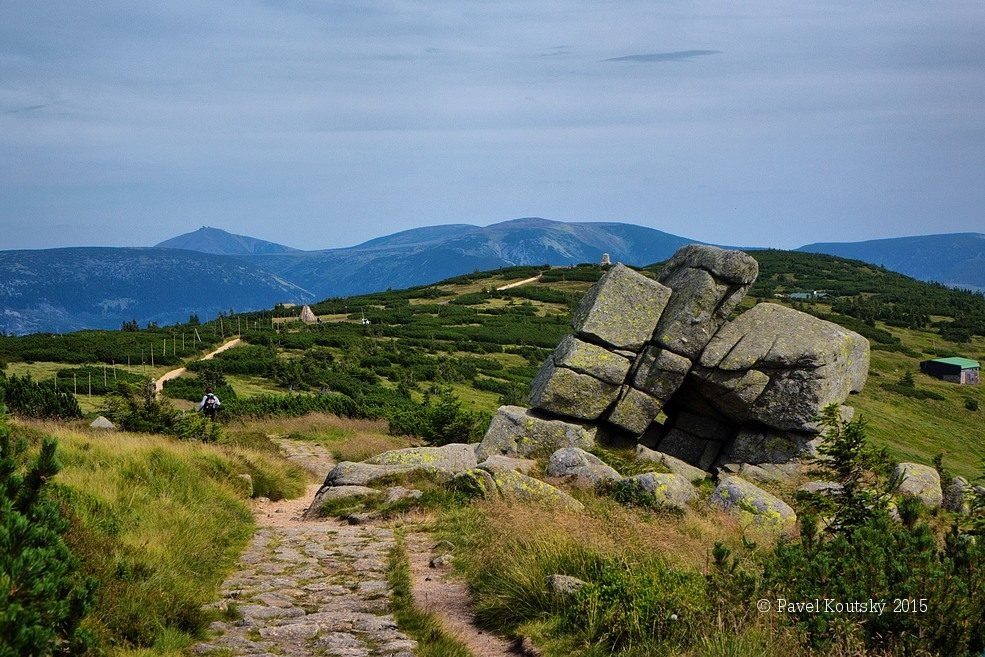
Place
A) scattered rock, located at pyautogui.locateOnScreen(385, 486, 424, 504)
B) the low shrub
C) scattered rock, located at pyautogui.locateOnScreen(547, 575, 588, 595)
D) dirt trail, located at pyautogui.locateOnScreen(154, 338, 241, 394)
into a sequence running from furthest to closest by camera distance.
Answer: dirt trail, located at pyautogui.locateOnScreen(154, 338, 241, 394) → the low shrub → scattered rock, located at pyautogui.locateOnScreen(385, 486, 424, 504) → scattered rock, located at pyautogui.locateOnScreen(547, 575, 588, 595)

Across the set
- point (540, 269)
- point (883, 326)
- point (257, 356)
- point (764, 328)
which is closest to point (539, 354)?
point (257, 356)

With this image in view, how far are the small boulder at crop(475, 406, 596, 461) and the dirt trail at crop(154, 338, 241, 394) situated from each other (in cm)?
1927

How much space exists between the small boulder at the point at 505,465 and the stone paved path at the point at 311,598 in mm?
2869

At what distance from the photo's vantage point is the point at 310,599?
10.7m

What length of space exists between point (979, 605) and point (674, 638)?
2.99m

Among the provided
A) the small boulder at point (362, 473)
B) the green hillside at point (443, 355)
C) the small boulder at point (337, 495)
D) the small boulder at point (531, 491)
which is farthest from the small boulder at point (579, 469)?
the green hillside at point (443, 355)

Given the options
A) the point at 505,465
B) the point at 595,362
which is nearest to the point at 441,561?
the point at 505,465

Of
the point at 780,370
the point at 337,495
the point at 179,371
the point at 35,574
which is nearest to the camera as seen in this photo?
the point at 35,574

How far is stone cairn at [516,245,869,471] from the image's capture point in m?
25.6

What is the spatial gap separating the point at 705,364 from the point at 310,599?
18.1m

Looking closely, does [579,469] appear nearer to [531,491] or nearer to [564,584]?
[531,491]

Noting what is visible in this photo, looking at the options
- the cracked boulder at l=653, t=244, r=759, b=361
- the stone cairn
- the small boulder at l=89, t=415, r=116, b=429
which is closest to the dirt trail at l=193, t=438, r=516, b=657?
the small boulder at l=89, t=415, r=116, b=429

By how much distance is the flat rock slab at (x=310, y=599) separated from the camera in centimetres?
880
